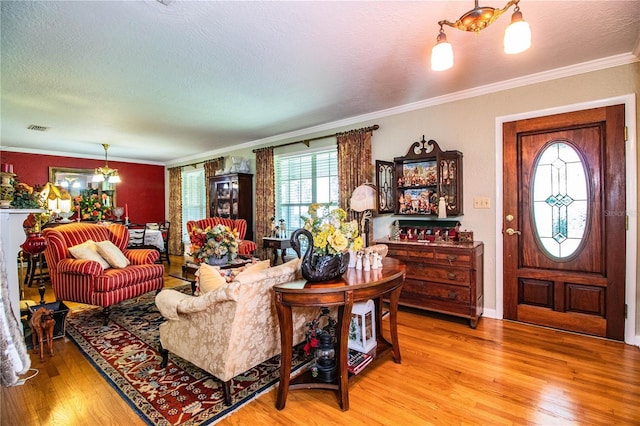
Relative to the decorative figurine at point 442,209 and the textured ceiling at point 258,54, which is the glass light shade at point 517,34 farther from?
the decorative figurine at point 442,209

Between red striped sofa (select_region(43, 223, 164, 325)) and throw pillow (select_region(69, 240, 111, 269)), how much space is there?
0.08 m

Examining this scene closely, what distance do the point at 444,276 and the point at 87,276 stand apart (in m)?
3.88

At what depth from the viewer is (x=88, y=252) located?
11.5ft

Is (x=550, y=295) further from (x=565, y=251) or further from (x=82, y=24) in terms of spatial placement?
(x=82, y=24)

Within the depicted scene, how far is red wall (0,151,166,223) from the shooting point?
6688mm

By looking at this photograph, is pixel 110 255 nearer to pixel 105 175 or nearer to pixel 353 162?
pixel 353 162

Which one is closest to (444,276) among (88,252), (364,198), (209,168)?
(364,198)

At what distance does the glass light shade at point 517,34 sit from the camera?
1626 mm

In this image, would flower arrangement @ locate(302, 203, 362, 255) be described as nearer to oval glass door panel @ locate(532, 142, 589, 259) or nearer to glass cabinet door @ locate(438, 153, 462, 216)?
glass cabinet door @ locate(438, 153, 462, 216)

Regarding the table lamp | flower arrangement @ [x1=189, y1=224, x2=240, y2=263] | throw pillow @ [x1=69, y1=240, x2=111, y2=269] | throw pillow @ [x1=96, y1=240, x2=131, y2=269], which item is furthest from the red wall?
the table lamp

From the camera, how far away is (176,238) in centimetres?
828

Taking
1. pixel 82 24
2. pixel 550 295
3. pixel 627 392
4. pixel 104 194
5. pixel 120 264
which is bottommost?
pixel 627 392

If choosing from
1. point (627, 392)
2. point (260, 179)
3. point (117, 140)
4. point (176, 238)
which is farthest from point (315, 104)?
point (176, 238)

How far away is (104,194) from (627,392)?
935cm
